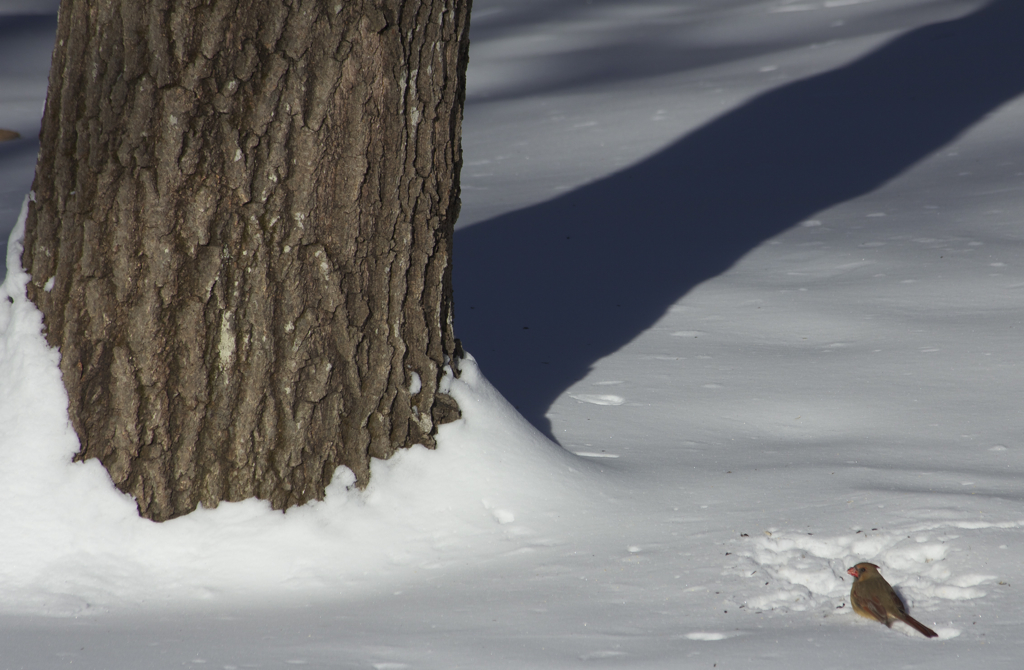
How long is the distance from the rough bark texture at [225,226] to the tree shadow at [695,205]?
0.92m

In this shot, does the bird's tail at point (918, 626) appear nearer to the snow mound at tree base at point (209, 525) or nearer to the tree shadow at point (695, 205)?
the snow mound at tree base at point (209, 525)

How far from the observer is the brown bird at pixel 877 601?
193 centimetres

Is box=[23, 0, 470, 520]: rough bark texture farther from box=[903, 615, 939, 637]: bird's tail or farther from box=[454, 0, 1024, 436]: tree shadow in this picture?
box=[903, 615, 939, 637]: bird's tail

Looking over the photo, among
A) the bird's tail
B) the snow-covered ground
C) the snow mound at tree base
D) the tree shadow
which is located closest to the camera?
the bird's tail

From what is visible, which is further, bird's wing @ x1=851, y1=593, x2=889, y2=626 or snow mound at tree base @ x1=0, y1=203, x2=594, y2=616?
snow mound at tree base @ x1=0, y1=203, x2=594, y2=616

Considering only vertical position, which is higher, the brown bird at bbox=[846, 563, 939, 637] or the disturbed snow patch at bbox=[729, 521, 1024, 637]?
the brown bird at bbox=[846, 563, 939, 637]

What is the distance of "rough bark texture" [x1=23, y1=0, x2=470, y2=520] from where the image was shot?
7.64 ft

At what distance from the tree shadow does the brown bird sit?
1.24 metres

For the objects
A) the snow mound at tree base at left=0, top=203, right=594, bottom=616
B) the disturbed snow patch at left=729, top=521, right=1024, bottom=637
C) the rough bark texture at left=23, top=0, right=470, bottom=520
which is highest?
the rough bark texture at left=23, top=0, right=470, bottom=520

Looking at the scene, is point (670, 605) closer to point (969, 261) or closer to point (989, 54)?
point (969, 261)

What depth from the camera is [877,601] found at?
196 centimetres

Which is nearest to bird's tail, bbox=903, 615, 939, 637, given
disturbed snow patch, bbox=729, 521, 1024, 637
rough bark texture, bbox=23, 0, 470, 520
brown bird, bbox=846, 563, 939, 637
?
brown bird, bbox=846, 563, 939, 637

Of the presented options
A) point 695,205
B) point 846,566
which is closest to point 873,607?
point 846,566

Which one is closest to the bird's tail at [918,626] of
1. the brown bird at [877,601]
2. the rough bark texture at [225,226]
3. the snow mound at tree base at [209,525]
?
the brown bird at [877,601]
